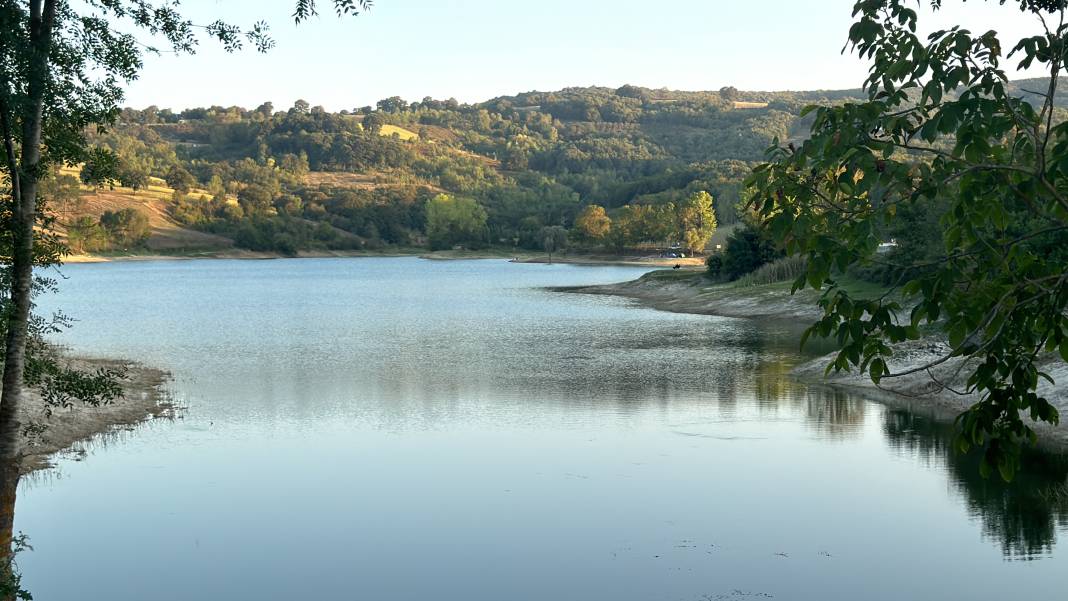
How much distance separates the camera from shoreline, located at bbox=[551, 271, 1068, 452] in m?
26.4

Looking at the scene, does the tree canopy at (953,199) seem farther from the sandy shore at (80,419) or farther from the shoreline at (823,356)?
the sandy shore at (80,419)

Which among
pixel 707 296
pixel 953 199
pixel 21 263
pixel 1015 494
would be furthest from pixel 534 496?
pixel 707 296

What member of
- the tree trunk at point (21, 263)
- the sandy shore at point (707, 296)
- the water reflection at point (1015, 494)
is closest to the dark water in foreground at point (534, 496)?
the water reflection at point (1015, 494)

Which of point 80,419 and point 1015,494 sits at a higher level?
point 80,419

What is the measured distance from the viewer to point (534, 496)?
21.1 meters

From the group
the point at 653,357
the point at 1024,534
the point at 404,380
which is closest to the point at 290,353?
the point at 404,380

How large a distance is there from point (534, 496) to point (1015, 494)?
933cm

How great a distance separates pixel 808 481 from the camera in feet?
73.4

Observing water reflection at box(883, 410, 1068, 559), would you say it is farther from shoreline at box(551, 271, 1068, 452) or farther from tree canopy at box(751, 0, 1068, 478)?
tree canopy at box(751, 0, 1068, 478)

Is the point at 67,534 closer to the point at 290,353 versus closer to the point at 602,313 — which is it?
the point at 290,353

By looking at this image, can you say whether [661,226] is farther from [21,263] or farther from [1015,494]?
[21,263]

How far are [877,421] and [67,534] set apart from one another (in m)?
20.4

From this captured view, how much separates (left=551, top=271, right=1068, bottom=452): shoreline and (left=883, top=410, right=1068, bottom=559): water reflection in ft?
4.14

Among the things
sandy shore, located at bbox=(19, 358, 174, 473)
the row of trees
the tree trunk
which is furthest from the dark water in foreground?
the row of trees
